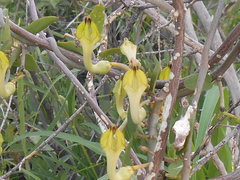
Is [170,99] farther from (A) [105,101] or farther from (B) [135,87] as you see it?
(A) [105,101]

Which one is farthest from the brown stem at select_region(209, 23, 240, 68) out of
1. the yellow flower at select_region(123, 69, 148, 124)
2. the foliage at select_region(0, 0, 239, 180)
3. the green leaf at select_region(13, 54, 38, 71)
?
the green leaf at select_region(13, 54, 38, 71)

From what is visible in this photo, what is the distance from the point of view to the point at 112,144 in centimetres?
64

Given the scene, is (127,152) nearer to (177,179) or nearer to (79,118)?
(177,179)

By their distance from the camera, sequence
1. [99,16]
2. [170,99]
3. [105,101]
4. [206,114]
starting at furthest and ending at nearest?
1. [105,101]
2. [206,114]
3. [99,16]
4. [170,99]

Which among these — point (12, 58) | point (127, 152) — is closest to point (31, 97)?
point (12, 58)

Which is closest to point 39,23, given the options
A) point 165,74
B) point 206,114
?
point 165,74

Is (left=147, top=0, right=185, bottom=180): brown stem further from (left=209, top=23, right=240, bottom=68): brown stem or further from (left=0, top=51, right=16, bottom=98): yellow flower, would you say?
(left=0, top=51, right=16, bottom=98): yellow flower

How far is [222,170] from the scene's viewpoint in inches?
44.4

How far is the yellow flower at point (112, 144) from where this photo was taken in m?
0.63

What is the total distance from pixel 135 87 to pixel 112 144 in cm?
7

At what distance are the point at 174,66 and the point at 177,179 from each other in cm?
14

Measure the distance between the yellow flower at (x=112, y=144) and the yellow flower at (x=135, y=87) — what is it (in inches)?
1.6

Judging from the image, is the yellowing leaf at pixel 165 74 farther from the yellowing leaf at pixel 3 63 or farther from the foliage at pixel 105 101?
the yellowing leaf at pixel 3 63

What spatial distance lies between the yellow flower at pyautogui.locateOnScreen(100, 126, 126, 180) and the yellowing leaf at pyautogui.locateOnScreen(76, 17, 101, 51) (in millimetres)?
120
